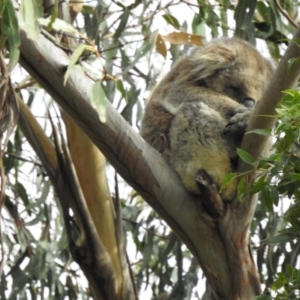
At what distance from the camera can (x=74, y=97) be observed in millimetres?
2225

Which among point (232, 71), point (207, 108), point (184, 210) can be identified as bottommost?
point (184, 210)

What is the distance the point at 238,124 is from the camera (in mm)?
2592

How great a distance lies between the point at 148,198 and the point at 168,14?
1.45 metres

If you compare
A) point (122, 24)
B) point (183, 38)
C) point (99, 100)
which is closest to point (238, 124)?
point (99, 100)

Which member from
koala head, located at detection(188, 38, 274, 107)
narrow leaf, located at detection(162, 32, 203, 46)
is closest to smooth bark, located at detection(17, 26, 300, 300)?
koala head, located at detection(188, 38, 274, 107)

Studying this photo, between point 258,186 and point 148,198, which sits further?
point 148,198

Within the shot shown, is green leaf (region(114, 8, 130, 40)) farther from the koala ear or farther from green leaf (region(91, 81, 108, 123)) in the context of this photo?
green leaf (region(91, 81, 108, 123))

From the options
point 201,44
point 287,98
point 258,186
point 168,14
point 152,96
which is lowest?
point 258,186

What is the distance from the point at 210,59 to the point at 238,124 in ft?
1.95

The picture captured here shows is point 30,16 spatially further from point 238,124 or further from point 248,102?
point 248,102

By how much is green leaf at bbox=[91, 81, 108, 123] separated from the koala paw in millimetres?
673

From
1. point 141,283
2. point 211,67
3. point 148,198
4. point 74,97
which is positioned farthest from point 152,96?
point 141,283

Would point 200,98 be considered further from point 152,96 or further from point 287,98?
point 287,98

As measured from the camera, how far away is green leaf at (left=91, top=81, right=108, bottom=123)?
203 centimetres
